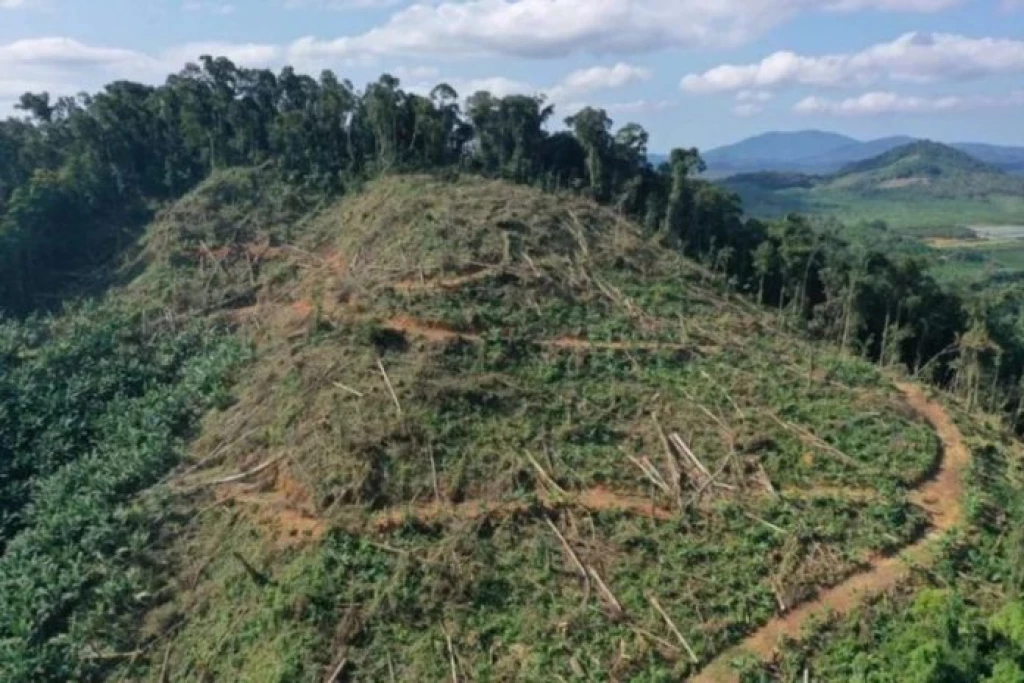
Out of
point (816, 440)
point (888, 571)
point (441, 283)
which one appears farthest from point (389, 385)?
point (888, 571)

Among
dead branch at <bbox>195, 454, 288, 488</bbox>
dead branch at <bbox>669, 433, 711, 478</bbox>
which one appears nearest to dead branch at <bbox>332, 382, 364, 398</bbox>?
dead branch at <bbox>195, 454, 288, 488</bbox>

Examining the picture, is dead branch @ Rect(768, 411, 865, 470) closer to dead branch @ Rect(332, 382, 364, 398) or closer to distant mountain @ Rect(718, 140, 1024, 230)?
dead branch @ Rect(332, 382, 364, 398)

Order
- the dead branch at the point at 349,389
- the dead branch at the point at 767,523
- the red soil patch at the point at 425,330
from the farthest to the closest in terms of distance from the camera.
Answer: the red soil patch at the point at 425,330
the dead branch at the point at 349,389
the dead branch at the point at 767,523

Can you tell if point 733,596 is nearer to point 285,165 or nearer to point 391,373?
point 391,373

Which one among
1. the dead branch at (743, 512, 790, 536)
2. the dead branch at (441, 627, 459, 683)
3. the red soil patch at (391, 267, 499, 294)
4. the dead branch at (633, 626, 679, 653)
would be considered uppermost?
the red soil patch at (391, 267, 499, 294)

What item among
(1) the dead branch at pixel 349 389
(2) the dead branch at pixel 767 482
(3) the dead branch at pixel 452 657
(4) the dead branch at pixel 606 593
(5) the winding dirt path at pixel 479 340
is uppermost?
(5) the winding dirt path at pixel 479 340

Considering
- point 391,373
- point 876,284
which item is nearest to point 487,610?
point 391,373

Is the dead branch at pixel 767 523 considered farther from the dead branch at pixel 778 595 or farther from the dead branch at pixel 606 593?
the dead branch at pixel 606 593

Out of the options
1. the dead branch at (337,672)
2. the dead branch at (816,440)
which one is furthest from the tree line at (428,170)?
the dead branch at (337,672)
